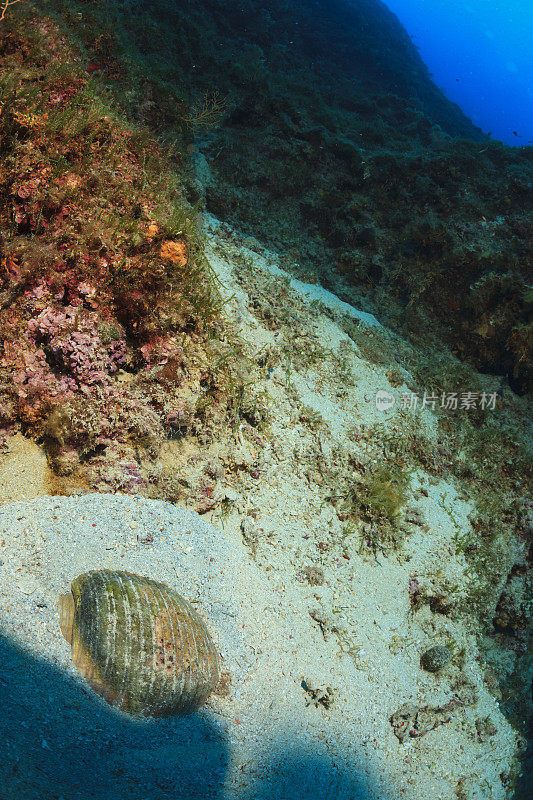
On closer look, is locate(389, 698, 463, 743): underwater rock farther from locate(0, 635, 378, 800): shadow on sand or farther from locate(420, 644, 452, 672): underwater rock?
locate(0, 635, 378, 800): shadow on sand

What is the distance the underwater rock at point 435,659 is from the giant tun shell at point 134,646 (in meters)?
2.71

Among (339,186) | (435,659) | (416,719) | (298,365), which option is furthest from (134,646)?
(339,186)

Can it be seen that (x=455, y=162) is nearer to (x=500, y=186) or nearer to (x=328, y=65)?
(x=500, y=186)

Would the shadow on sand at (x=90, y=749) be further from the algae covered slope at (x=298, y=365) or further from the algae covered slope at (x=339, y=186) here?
the algae covered slope at (x=339, y=186)

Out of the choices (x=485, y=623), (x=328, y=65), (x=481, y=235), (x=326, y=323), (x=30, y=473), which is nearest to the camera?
(x=30, y=473)

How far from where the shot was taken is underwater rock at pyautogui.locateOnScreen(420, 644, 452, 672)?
4.33 metres

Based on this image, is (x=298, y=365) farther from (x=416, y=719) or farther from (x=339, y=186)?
(x=339, y=186)

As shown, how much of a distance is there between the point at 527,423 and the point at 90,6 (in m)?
11.9

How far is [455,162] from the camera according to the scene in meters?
9.54

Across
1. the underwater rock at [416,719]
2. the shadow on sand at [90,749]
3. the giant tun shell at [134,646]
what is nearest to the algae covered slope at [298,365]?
the underwater rock at [416,719]

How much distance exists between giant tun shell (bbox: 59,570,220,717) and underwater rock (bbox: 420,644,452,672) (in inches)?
107

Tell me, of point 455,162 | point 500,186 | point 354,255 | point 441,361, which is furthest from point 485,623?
point 455,162

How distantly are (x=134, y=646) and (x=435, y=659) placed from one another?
3.44 meters

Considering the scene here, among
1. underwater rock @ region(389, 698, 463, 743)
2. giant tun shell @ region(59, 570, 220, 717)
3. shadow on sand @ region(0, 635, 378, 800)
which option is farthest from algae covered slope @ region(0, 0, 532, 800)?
shadow on sand @ region(0, 635, 378, 800)
